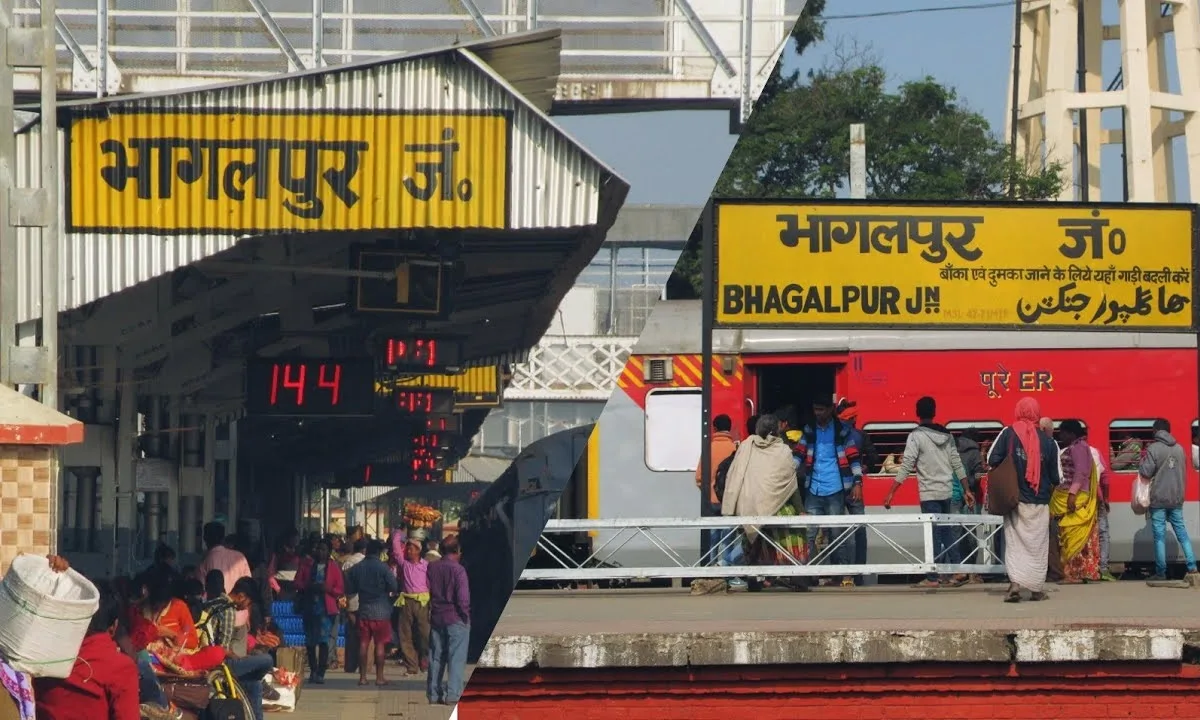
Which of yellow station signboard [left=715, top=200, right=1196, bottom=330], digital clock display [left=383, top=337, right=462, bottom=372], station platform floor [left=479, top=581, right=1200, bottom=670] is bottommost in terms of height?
station platform floor [left=479, top=581, right=1200, bottom=670]

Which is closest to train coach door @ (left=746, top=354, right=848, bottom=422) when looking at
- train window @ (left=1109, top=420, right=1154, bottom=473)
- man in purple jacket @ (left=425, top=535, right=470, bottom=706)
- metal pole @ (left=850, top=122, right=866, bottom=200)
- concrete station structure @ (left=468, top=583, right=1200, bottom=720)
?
metal pole @ (left=850, top=122, right=866, bottom=200)

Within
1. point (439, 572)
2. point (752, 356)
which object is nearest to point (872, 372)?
point (752, 356)

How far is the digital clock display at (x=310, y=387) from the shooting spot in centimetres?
214

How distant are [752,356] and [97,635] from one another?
9651 millimetres

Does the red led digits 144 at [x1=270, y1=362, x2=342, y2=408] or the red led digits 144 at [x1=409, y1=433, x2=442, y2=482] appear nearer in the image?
the red led digits 144 at [x1=270, y1=362, x2=342, y2=408]

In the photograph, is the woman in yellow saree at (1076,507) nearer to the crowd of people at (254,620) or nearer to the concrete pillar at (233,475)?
the crowd of people at (254,620)

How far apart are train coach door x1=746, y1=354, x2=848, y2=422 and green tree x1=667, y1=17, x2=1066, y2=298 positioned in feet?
6.76

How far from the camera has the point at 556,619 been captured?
7.08 metres

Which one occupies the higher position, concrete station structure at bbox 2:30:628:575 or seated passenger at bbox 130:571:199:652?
concrete station structure at bbox 2:30:628:575

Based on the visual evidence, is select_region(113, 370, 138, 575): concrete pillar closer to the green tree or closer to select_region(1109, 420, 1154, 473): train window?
select_region(1109, 420, 1154, 473): train window

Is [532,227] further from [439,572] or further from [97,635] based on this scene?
[97,635]

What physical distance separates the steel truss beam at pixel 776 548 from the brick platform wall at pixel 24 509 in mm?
4828

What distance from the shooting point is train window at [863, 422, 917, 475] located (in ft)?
38.1

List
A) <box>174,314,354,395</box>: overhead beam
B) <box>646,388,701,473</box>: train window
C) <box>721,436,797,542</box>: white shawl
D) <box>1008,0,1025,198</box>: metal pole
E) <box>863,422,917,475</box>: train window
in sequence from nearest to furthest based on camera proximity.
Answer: <box>174,314,354,395</box>: overhead beam < <box>721,436,797,542</box>: white shawl < <box>863,422,917,475</box>: train window < <box>646,388,701,473</box>: train window < <box>1008,0,1025,198</box>: metal pole
